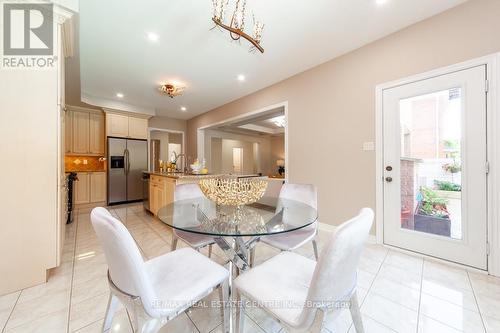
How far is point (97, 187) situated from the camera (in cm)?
457

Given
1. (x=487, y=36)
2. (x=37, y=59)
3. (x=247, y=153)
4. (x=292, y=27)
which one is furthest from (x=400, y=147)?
(x=247, y=153)

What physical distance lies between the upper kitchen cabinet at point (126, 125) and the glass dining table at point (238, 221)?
12.9ft

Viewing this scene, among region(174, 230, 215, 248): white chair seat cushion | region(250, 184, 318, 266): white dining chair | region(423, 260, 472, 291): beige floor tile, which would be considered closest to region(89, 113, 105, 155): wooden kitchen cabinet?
region(174, 230, 215, 248): white chair seat cushion

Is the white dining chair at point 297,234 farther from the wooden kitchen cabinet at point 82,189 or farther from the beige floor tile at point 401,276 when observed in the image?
the wooden kitchen cabinet at point 82,189

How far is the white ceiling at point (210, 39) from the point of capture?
1.89 metres

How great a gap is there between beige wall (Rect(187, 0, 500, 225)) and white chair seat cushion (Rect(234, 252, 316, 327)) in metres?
1.83

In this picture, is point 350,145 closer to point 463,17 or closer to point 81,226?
point 463,17

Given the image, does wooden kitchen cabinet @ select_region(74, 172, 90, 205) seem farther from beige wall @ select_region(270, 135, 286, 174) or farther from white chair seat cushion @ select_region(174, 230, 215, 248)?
beige wall @ select_region(270, 135, 286, 174)

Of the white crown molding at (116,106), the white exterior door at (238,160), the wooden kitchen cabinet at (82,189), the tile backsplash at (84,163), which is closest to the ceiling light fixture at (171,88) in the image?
the white crown molding at (116,106)

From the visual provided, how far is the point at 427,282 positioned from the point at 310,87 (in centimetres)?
274

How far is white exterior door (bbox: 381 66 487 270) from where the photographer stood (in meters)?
1.81

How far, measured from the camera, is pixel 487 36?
1.75 meters

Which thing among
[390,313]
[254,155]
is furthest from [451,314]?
[254,155]

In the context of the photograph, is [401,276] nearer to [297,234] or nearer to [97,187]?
[297,234]
